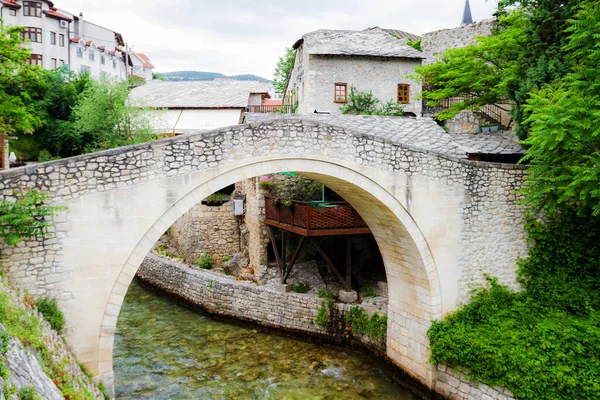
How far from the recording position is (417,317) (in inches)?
393

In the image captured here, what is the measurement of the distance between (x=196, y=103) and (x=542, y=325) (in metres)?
18.8

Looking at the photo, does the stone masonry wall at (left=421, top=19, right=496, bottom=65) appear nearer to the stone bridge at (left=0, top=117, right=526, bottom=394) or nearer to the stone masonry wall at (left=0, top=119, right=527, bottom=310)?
the stone bridge at (left=0, top=117, right=526, bottom=394)

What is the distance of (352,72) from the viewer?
701 inches

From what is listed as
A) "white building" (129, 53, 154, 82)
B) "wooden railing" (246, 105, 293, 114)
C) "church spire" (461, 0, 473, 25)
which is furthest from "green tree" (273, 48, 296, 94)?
"white building" (129, 53, 154, 82)

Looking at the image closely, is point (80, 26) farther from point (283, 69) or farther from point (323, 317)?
point (323, 317)

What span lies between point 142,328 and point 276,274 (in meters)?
4.11

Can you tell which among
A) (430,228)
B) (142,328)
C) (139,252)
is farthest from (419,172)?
(142,328)

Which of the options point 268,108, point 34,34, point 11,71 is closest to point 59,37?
point 34,34

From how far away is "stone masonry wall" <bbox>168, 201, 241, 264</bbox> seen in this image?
16.3 meters

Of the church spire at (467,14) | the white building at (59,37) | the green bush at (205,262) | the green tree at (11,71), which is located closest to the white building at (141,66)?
the white building at (59,37)

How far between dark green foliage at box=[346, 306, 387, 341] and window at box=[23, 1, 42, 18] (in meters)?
29.4

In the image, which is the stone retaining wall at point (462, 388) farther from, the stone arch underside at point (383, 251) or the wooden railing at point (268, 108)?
the wooden railing at point (268, 108)

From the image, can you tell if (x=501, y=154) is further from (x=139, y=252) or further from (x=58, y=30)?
(x=58, y=30)

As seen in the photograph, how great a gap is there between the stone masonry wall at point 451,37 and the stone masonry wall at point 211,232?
38.7ft
